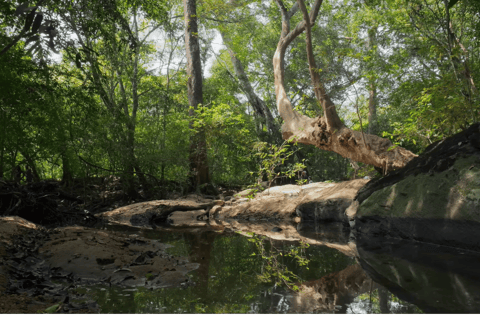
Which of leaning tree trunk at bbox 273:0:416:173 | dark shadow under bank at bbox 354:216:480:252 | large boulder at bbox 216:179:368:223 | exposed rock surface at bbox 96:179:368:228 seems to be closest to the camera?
dark shadow under bank at bbox 354:216:480:252

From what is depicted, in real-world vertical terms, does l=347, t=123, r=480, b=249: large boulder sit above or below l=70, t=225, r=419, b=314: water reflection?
above

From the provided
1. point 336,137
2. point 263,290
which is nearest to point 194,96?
point 336,137

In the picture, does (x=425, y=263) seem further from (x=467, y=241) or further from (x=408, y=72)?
(x=408, y=72)

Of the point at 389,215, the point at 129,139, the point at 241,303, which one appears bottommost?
the point at 241,303

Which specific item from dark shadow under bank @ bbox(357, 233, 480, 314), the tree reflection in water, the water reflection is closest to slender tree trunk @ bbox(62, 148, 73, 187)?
the tree reflection in water

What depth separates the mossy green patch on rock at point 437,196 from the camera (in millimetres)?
4316

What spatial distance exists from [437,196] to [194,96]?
380 inches

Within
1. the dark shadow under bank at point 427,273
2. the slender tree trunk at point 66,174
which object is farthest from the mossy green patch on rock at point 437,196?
the slender tree trunk at point 66,174

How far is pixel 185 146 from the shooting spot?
1248 centimetres

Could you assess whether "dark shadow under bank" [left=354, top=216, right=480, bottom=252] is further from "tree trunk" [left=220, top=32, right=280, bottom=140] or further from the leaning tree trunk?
"tree trunk" [left=220, top=32, right=280, bottom=140]

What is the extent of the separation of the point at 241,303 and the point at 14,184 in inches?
242

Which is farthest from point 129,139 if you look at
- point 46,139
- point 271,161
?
point 271,161

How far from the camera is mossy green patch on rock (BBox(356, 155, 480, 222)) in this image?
4316mm

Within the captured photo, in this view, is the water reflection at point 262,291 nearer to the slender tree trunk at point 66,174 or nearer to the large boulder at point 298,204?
the large boulder at point 298,204
